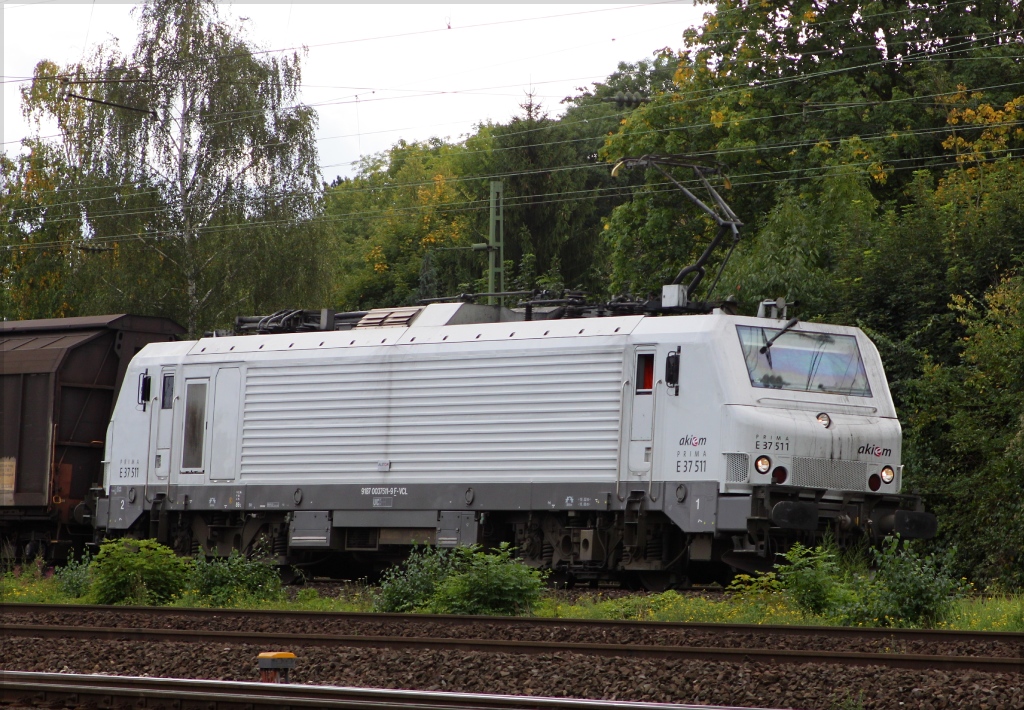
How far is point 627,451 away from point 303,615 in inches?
168

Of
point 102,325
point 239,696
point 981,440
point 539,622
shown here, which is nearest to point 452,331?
point 539,622

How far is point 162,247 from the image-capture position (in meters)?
35.1

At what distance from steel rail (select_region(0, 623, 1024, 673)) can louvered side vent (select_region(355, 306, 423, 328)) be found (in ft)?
22.3

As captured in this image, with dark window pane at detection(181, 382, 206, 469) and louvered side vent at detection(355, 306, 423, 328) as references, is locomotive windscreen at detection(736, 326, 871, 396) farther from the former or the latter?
dark window pane at detection(181, 382, 206, 469)

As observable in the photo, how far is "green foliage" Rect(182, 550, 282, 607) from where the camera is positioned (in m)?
16.2

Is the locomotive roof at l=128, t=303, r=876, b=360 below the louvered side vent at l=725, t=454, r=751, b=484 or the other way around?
the other way around

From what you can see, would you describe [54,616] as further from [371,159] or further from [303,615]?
[371,159]

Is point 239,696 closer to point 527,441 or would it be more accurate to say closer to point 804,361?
point 527,441

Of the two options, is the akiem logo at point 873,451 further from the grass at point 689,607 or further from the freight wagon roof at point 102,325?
the freight wagon roof at point 102,325

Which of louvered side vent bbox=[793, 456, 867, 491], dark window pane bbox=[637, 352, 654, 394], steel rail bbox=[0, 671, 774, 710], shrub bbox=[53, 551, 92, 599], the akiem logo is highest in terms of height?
dark window pane bbox=[637, 352, 654, 394]

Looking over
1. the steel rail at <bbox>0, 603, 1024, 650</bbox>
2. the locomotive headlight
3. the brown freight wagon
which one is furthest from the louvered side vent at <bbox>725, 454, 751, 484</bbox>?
the brown freight wagon

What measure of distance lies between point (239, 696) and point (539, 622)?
4.69 metres

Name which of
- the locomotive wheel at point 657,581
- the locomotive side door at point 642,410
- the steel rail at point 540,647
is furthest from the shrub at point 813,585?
the steel rail at point 540,647

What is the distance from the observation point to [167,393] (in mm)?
19547
